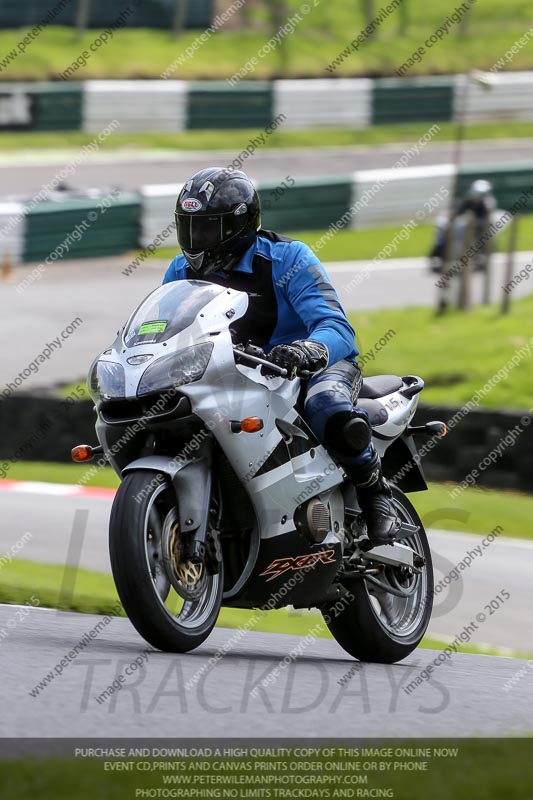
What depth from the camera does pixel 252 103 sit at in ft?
97.7

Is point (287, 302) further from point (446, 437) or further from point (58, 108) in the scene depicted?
point (58, 108)

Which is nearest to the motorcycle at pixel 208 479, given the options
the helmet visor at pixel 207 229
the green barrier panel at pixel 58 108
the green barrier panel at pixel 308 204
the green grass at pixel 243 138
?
the helmet visor at pixel 207 229

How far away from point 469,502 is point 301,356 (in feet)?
23.3

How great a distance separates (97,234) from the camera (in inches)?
874

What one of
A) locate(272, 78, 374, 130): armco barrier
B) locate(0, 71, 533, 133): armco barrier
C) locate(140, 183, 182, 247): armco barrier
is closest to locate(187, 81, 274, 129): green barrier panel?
locate(0, 71, 533, 133): armco barrier

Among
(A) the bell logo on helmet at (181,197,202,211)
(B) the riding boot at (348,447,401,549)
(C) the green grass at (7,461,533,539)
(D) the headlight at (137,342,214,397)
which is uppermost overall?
(A) the bell logo on helmet at (181,197,202,211)

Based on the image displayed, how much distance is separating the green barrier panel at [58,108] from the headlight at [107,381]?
23277mm

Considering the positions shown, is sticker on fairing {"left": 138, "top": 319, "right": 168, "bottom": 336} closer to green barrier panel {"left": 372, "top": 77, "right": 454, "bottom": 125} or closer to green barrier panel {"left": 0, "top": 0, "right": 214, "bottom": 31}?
green barrier panel {"left": 372, "top": 77, "right": 454, "bottom": 125}

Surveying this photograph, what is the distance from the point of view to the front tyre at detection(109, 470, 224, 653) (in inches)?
178

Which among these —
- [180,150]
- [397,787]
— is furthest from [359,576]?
[180,150]

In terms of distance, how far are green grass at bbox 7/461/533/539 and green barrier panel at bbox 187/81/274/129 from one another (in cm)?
1744

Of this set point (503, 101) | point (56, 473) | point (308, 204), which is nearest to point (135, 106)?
point (308, 204)

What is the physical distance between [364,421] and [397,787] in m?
2.22

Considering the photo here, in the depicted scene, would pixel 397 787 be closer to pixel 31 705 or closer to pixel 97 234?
pixel 31 705
